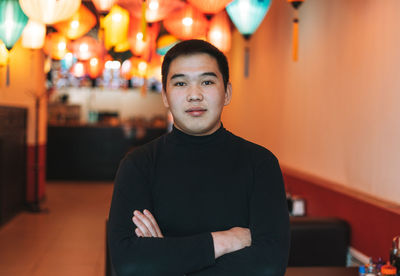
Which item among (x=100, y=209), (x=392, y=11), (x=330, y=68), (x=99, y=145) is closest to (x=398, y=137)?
(x=392, y=11)

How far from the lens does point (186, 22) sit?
467 cm

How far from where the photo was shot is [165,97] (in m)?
1.65

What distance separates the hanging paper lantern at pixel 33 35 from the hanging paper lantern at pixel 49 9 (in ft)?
5.53

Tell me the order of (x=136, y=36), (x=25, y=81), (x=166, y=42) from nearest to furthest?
1. (x=136, y=36)
2. (x=166, y=42)
3. (x=25, y=81)

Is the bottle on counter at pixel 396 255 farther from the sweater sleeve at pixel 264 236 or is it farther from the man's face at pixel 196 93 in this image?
the man's face at pixel 196 93

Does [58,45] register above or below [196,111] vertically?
above

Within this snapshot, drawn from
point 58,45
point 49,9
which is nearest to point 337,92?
point 49,9

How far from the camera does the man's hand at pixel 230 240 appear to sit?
1458mm

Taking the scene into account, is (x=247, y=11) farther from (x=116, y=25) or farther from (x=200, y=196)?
(x=200, y=196)

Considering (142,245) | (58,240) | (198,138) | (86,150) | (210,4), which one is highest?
(210,4)

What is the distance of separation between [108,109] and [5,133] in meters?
9.60

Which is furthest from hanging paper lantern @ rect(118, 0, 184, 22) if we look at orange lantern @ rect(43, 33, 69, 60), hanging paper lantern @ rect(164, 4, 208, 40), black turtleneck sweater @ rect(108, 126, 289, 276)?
black turtleneck sweater @ rect(108, 126, 289, 276)

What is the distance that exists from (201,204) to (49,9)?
8.32 feet

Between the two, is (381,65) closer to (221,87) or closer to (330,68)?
(330,68)
